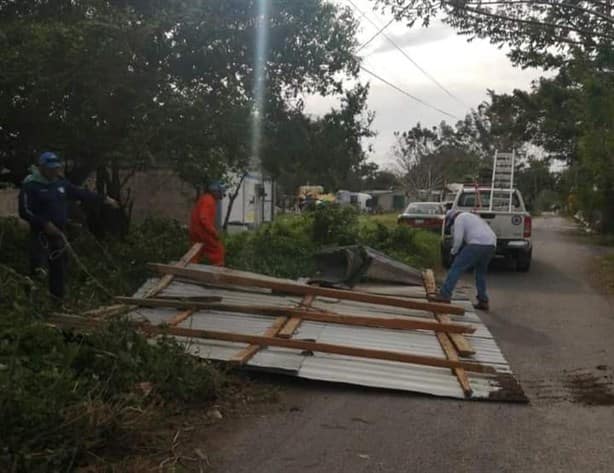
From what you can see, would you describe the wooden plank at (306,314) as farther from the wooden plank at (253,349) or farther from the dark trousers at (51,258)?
the dark trousers at (51,258)

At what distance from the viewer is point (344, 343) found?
24.9 feet

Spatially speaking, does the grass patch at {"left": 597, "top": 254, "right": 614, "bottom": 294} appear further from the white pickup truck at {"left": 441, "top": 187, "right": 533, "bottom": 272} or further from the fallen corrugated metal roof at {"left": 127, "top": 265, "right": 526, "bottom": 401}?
the fallen corrugated metal roof at {"left": 127, "top": 265, "right": 526, "bottom": 401}

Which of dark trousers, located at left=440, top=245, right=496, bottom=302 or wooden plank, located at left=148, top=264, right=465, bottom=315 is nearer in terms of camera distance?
wooden plank, located at left=148, top=264, right=465, bottom=315

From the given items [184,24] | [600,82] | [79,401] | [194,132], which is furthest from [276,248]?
[79,401]

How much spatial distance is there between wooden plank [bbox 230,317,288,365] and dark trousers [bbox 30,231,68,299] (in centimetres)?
227

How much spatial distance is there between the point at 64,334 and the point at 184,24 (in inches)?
251

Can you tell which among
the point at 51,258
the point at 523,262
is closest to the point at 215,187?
the point at 51,258

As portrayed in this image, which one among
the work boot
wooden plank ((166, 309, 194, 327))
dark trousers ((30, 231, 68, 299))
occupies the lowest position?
the work boot

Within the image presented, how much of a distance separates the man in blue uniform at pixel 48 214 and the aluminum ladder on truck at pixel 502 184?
11709mm

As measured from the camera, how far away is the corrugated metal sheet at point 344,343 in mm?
6605

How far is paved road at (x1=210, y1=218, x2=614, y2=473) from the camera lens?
4926 mm

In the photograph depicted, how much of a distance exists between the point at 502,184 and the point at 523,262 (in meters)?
3.34

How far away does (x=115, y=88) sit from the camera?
400 inches

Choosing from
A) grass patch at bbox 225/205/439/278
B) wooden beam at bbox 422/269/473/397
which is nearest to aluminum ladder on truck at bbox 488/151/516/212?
grass patch at bbox 225/205/439/278
